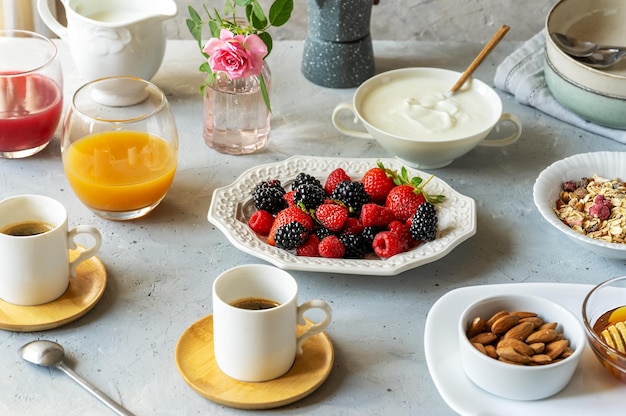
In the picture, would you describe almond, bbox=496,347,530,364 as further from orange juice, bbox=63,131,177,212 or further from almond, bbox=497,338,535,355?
orange juice, bbox=63,131,177,212

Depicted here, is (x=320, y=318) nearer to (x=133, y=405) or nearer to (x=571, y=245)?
(x=133, y=405)

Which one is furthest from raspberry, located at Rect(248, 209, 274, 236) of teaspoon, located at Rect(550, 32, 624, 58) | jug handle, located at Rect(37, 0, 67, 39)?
teaspoon, located at Rect(550, 32, 624, 58)

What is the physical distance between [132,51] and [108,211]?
14.9 inches

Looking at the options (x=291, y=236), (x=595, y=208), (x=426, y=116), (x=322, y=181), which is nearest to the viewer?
(x=291, y=236)

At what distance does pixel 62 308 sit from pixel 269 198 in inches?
14.0

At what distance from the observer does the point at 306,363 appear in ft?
3.80

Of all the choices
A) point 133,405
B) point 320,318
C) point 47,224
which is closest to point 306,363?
point 320,318

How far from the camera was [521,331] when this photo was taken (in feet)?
3.61

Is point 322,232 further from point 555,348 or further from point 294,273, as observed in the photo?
point 555,348

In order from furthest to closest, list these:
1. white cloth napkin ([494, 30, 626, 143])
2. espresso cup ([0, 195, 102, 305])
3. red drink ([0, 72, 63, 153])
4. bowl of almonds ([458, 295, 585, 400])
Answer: white cloth napkin ([494, 30, 626, 143]) → red drink ([0, 72, 63, 153]) → espresso cup ([0, 195, 102, 305]) → bowl of almonds ([458, 295, 585, 400])

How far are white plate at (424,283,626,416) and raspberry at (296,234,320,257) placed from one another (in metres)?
0.21

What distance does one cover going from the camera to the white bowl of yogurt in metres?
1.57

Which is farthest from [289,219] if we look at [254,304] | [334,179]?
[254,304]

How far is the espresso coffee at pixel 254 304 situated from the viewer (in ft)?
3.70
